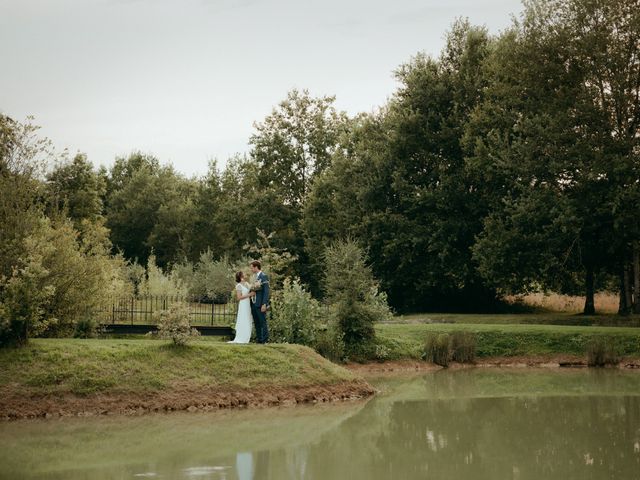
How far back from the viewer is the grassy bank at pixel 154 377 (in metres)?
20.4

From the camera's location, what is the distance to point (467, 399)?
23.2 metres

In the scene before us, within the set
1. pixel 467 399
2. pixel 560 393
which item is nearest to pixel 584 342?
pixel 560 393

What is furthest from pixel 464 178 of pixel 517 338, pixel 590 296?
pixel 517 338

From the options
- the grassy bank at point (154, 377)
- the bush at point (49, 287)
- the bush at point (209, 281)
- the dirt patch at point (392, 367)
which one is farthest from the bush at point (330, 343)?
the bush at point (209, 281)

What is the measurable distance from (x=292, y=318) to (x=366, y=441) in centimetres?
1139

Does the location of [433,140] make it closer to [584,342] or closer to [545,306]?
[545,306]

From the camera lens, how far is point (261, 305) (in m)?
25.0

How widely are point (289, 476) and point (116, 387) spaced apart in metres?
8.35

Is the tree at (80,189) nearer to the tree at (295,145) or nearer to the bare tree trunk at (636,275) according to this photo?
the tree at (295,145)

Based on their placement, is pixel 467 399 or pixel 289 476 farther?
pixel 467 399

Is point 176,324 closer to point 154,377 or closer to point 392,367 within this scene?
point 154,377

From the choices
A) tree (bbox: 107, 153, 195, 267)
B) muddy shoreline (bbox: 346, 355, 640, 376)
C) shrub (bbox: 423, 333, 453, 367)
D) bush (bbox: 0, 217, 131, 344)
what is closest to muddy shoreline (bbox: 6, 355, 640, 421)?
bush (bbox: 0, 217, 131, 344)

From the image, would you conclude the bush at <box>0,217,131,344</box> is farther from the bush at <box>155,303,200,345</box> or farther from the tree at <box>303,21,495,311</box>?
the tree at <box>303,21,495,311</box>

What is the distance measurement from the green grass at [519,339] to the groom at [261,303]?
7.67 metres
